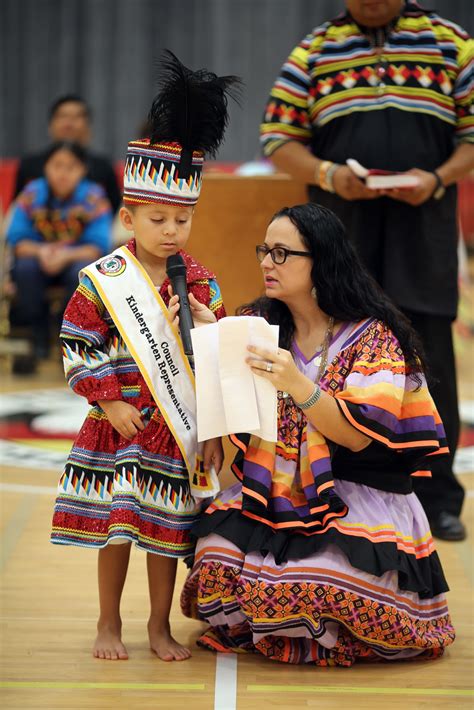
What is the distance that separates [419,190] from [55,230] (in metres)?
4.09

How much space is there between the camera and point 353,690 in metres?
2.60

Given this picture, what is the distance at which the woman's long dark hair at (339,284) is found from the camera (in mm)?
2830

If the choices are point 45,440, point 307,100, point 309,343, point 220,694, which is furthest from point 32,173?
point 220,694

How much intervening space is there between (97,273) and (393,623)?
1090 mm

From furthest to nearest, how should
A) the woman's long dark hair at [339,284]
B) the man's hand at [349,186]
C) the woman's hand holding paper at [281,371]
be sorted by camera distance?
the man's hand at [349,186], the woman's long dark hair at [339,284], the woman's hand holding paper at [281,371]

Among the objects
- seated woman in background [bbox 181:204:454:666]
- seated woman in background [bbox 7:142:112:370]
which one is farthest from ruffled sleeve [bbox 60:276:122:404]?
seated woman in background [bbox 7:142:112:370]

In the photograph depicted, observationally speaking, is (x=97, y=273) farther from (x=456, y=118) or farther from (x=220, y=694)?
(x=456, y=118)

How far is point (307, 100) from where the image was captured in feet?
12.3

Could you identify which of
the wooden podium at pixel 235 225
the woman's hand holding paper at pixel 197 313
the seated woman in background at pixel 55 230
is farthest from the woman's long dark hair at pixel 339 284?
the seated woman in background at pixel 55 230

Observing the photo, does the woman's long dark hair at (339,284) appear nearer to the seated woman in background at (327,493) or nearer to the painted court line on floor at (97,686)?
the seated woman in background at (327,493)

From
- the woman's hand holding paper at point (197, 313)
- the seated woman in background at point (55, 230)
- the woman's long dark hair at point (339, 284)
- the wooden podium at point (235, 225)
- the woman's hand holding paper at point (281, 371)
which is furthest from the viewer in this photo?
the seated woman in background at point (55, 230)

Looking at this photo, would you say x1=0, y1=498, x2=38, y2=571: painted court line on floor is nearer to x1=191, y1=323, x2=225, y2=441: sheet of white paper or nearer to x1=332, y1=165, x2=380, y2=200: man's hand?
x1=191, y1=323, x2=225, y2=441: sheet of white paper

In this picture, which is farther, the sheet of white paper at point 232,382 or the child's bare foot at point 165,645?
the child's bare foot at point 165,645

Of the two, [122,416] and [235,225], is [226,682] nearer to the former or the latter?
[122,416]
